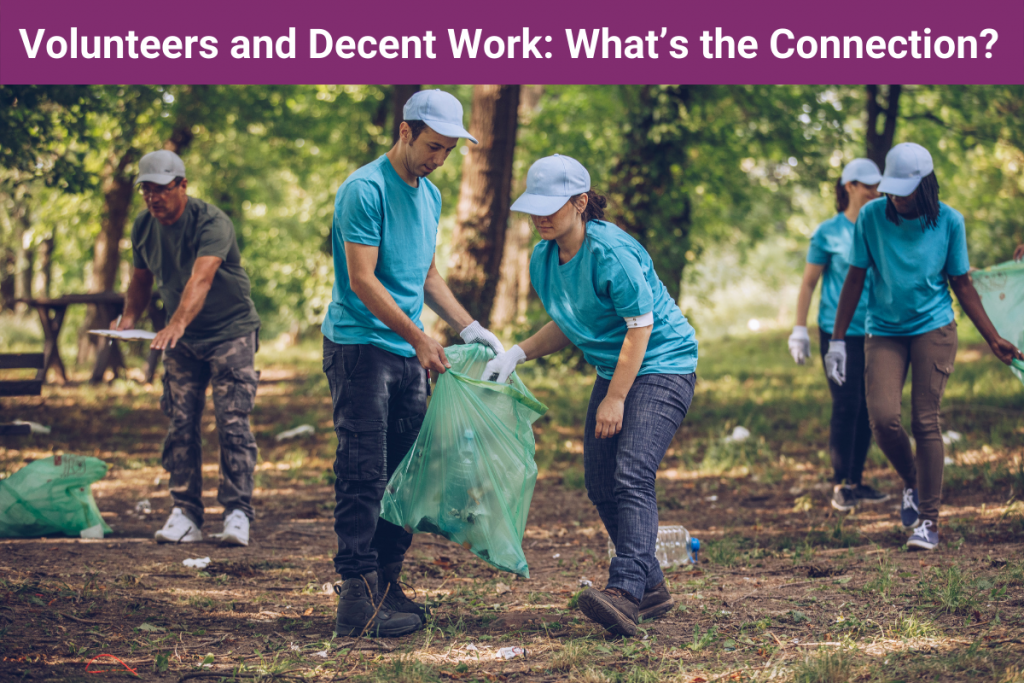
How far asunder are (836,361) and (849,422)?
0.62 m

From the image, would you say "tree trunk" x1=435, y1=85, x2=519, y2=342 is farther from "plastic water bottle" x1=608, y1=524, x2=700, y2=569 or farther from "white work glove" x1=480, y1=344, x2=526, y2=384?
"white work glove" x1=480, y1=344, x2=526, y2=384

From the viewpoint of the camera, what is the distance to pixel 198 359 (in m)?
4.92

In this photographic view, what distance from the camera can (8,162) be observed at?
7039 mm

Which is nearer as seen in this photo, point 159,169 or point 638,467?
point 638,467

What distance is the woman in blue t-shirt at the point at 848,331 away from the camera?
218 inches

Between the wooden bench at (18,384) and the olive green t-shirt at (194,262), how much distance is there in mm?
1026

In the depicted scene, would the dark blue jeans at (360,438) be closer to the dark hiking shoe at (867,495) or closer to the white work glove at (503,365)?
the white work glove at (503,365)

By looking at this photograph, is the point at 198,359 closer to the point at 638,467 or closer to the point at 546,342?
the point at 546,342

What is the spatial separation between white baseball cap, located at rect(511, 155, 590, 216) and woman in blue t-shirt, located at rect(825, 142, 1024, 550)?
192 centimetres

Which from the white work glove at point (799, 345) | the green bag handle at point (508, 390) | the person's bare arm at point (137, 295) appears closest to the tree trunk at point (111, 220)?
the person's bare arm at point (137, 295)

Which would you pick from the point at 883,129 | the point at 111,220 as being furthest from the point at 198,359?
the point at 111,220

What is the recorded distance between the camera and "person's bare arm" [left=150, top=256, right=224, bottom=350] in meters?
4.52

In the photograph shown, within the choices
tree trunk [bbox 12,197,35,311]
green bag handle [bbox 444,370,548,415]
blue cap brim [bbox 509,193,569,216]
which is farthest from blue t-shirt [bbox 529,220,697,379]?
tree trunk [bbox 12,197,35,311]

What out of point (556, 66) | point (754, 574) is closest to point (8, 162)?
point (556, 66)
